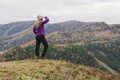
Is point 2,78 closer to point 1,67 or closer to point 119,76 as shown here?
point 1,67

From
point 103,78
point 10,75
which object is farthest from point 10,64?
point 103,78

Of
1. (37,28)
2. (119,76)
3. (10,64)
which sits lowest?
(119,76)

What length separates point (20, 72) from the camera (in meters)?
23.0

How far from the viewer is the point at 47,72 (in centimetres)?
2383

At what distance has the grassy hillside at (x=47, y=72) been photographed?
22.6 metres

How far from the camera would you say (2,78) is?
21.6 m

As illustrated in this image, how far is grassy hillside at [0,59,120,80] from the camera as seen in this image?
22562 millimetres

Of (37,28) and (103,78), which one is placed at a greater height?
(37,28)

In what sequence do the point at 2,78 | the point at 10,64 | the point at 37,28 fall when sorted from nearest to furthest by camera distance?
the point at 2,78 < the point at 10,64 < the point at 37,28

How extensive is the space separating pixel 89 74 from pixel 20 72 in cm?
625

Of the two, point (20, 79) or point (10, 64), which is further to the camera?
point (10, 64)

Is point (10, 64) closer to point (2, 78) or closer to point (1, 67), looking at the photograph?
point (1, 67)

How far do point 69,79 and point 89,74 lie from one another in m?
2.99

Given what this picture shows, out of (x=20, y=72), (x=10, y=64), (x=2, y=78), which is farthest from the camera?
(x=10, y=64)
